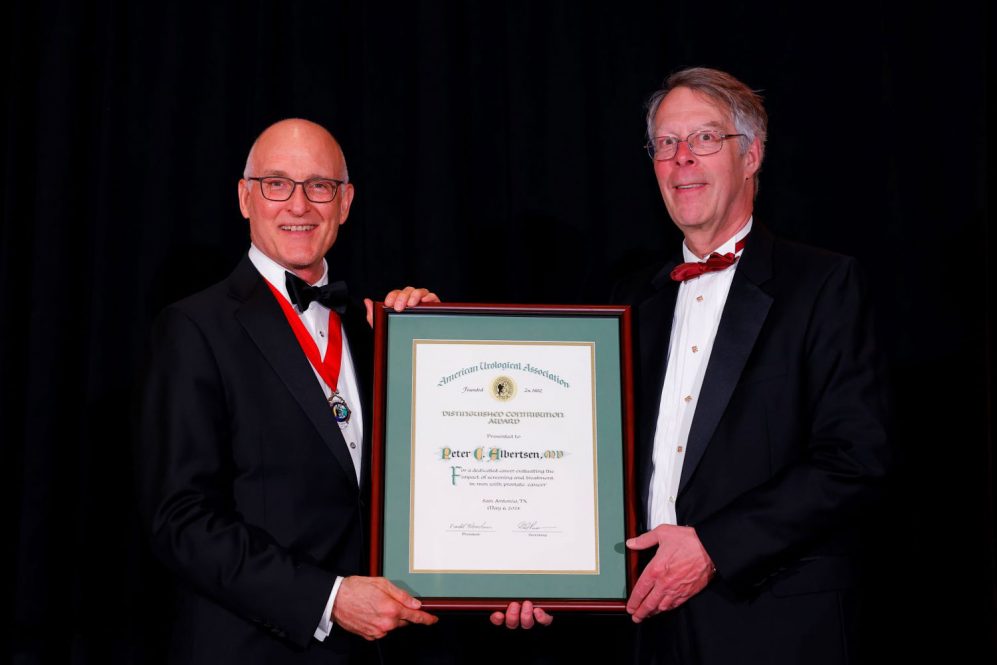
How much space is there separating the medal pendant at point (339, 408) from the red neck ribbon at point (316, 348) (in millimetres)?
29

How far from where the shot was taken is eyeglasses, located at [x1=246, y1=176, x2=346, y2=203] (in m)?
2.73

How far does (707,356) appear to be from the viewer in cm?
257

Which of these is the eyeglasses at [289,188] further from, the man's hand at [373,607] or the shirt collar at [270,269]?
the man's hand at [373,607]

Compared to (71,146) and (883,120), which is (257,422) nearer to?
(71,146)

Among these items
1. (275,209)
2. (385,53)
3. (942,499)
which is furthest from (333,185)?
(942,499)

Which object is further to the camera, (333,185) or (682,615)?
(333,185)

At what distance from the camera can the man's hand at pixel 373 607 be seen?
2.31 meters

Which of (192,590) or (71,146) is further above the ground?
(71,146)

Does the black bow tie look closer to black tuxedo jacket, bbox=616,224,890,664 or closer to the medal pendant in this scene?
the medal pendant

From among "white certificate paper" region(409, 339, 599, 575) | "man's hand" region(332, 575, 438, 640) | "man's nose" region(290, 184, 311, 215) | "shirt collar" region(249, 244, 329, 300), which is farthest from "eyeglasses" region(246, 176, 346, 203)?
"man's hand" region(332, 575, 438, 640)

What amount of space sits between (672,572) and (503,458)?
51cm

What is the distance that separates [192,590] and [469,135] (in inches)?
77.2

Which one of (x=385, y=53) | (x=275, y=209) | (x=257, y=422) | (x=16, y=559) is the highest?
(x=385, y=53)

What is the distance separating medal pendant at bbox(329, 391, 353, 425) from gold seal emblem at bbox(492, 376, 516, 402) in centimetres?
40
